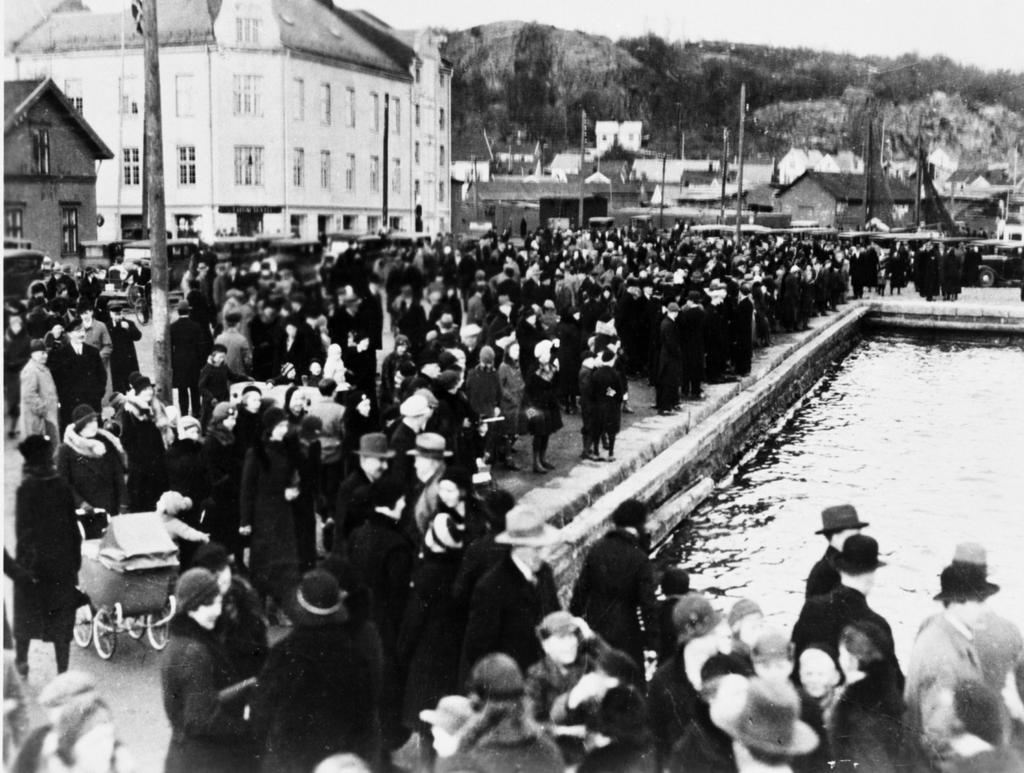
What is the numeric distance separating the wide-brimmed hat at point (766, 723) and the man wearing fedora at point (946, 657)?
Result: 0.66 meters

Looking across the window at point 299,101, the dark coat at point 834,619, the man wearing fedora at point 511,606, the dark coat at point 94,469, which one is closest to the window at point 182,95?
the window at point 299,101

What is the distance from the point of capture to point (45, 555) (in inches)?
233

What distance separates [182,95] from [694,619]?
476 centimetres

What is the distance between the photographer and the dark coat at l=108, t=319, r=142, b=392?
10375 millimetres

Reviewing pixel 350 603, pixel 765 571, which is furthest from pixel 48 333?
pixel 765 571

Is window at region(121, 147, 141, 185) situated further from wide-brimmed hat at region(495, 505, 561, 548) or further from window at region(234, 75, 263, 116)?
wide-brimmed hat at region(495, 505, 561, 548)

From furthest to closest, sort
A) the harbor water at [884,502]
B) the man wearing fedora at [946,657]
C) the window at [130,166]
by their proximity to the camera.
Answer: the harbor water at [884,502]
the window at [130,166]
the man wearing fedora at [946,657]

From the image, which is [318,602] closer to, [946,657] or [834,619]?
[834,619]

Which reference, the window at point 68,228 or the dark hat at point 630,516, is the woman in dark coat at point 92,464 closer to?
the window at point 68,228

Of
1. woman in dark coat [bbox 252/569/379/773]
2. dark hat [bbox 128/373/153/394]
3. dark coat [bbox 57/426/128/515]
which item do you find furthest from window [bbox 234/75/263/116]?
woman in dark coat [bbox 252/569/379/773]

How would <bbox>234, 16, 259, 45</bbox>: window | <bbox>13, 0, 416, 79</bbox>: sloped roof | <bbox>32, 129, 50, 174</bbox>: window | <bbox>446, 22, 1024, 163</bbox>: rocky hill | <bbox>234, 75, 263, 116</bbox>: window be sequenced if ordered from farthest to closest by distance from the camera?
<bbox>446, 22, 1024, 163</bbox>: rocky hill < <bbox>234, 16, 259, 45</bbox>: window < <bbox>234, 75, 263, 116</bbox>: window < <bbox>13, 0, 416, 79</bbox>: sloped roof < <bbox>32, 129, 50, 174</bbox>: window

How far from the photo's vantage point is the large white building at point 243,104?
708 cm

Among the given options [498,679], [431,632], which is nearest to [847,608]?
[498,679]

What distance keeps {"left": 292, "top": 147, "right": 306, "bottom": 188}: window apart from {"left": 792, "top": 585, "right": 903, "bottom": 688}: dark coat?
452 cm
